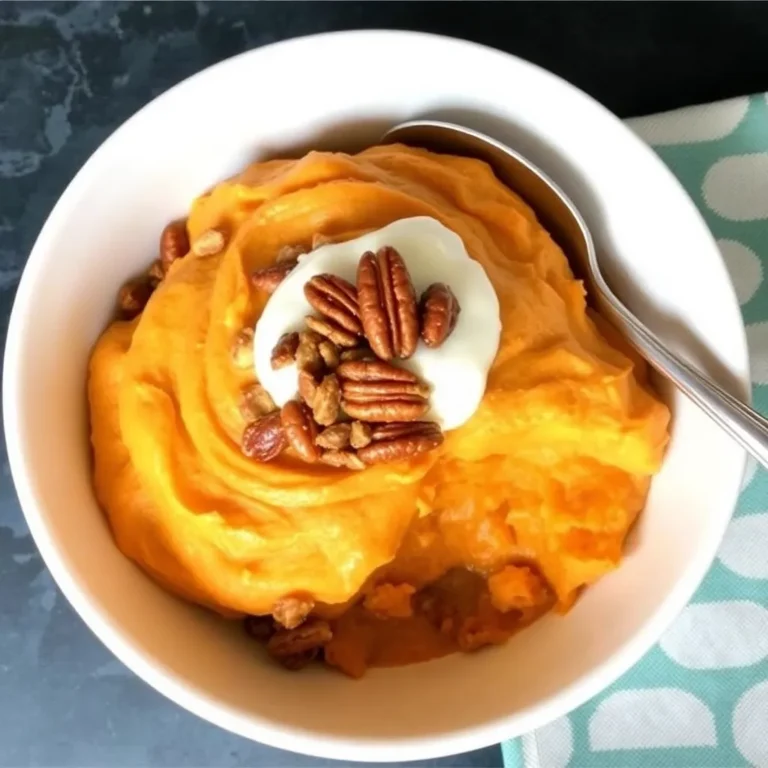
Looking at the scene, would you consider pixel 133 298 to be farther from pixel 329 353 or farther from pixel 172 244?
pixel 329 353

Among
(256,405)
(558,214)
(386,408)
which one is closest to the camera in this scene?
(386,408)

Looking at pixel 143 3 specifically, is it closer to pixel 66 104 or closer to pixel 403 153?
pixel 66 104

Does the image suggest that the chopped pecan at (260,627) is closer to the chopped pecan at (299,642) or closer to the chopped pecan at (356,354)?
the chopped pecan at (299,642)

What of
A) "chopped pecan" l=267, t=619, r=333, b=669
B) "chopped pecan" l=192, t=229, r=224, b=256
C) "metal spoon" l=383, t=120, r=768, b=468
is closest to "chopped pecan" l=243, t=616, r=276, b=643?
"chopped pecan" l=267, t=619, r=333, b=669

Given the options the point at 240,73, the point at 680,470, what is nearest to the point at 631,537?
the point at 680,470

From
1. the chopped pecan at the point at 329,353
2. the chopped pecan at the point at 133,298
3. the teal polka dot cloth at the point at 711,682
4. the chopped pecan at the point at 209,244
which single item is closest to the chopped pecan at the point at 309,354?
the chopped pecan at the point at 329,353

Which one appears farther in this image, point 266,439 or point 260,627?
point 260,627

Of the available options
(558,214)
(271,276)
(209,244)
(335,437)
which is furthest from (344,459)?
(558,214)
